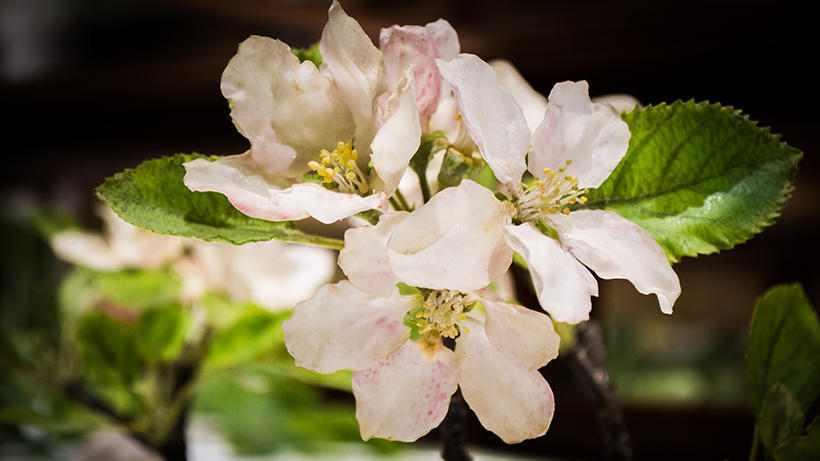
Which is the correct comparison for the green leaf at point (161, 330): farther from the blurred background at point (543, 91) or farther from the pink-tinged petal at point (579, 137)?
the pink-tinged petal at point (579, 137)

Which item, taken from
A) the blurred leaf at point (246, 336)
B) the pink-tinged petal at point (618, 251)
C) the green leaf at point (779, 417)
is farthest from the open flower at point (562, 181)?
the blurred leaf at point (246, 336)

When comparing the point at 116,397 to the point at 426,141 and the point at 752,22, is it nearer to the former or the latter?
the point at 426,141

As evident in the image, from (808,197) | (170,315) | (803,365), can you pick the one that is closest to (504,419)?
(803,365)

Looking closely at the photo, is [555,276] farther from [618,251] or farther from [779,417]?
[779,417]

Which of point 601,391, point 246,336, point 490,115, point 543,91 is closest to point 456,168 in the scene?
point 490,115

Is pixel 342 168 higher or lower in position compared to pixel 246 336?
higher

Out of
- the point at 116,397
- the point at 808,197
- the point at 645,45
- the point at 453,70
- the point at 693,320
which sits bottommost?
the point at 693,320
